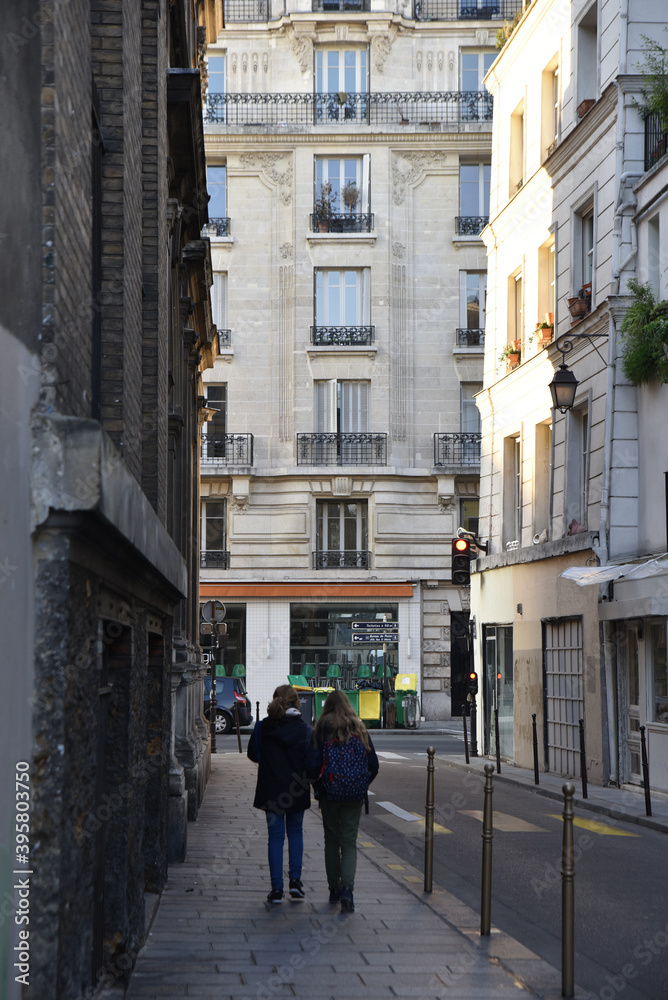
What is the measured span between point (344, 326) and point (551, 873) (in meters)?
29.0

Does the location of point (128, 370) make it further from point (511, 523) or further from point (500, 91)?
point (500, 91)

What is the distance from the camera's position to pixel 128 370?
709 centimetres

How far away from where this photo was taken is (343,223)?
39.7 meters

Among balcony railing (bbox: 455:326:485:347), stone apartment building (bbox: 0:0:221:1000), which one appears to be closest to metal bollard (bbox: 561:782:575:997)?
stone apartment building (bbox: 0:0:221:1000)

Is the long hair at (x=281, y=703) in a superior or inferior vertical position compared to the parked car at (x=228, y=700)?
superior

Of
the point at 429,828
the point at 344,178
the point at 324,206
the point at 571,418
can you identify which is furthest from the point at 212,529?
the point at 429,828

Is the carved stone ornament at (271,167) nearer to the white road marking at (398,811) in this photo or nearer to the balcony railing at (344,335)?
the balcony railing at (344,335)

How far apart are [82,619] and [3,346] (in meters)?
1.07

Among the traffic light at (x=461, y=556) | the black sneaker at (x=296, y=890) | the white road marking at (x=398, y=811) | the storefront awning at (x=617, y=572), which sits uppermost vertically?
the traffic light at (x=461, y=556)

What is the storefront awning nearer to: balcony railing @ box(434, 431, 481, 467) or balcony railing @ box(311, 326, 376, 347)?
balcony railing @ box(434, 431, 481, 467)

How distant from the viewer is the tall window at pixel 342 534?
38750 mm

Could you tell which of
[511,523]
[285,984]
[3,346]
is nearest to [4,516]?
[3,346]

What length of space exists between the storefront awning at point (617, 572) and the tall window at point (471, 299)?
819 inches

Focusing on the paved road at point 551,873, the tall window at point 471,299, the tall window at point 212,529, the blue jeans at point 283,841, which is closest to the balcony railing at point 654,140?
the paved road at point 551,873
